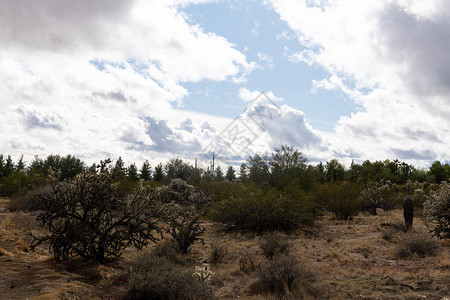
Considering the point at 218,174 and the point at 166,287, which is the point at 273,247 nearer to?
the point at 166,287

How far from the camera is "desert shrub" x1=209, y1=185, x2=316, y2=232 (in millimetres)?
16281

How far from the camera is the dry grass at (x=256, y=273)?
6348mm

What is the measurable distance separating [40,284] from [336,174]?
62031 mm

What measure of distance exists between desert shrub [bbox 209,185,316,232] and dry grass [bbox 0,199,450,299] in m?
3.67

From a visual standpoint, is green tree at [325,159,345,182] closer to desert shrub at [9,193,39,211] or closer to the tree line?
the tree line

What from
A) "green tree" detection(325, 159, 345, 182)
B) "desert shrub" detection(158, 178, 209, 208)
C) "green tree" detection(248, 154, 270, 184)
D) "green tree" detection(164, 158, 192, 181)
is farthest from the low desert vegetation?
"green tree" detection(325, 159, 345, 182)

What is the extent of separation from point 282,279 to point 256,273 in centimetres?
71

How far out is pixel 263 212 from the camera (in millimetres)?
16328

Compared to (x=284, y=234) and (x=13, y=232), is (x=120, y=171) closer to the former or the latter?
(x=13, y=232)

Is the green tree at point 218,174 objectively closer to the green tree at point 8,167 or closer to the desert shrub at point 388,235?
the green tree at point 8,167

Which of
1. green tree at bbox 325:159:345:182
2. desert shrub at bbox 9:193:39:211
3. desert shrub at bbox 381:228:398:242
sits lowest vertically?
desert shrub at bbox 9:193:39:211

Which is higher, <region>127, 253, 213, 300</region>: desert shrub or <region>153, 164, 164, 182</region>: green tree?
<region>153, 164, 164, 182</region>: green tree

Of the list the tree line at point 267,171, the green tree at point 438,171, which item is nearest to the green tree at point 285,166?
the tree line at point 267,171

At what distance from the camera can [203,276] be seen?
655cm
